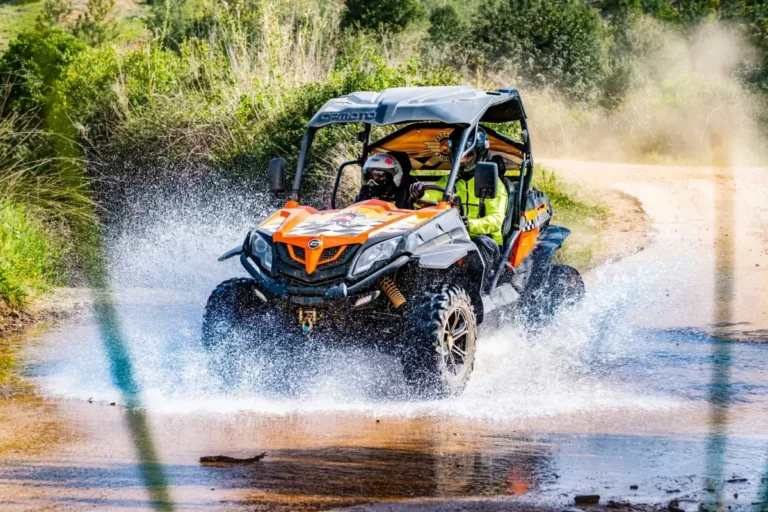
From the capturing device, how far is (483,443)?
5938mm

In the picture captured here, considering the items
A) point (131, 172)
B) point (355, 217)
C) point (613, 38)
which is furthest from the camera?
point (613, 38)

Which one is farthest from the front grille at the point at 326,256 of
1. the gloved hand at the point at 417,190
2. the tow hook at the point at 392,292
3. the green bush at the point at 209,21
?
the green bush at the point at 209,21

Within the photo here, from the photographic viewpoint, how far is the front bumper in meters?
6.82

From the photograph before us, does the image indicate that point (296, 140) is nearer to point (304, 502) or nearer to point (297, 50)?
point (297, 50)

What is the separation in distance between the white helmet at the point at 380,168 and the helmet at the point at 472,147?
54cm

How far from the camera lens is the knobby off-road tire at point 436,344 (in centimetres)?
670

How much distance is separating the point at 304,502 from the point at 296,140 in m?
9.15

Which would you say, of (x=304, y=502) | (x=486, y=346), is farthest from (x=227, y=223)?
(x=304, y=502)

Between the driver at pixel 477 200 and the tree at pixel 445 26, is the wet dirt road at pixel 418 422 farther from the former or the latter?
the tree at pixel 445 26

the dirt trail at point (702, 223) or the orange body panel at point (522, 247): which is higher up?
the orange body panel at point (522, 247)

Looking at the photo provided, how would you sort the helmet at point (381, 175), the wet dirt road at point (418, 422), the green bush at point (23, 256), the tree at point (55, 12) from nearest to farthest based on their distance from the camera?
1. the wet dirt road at point (418, 422)
2. the helmet at point (381, 175)
3. the green bush at point (23, 256)
4. the tree at point (55, 12)

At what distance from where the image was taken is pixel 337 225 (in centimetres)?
721

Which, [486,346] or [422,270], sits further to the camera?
[486,346]

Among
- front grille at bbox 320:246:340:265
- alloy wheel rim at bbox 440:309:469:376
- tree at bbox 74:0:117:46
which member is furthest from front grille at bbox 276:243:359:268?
tree at bbox 74:0:117:46
